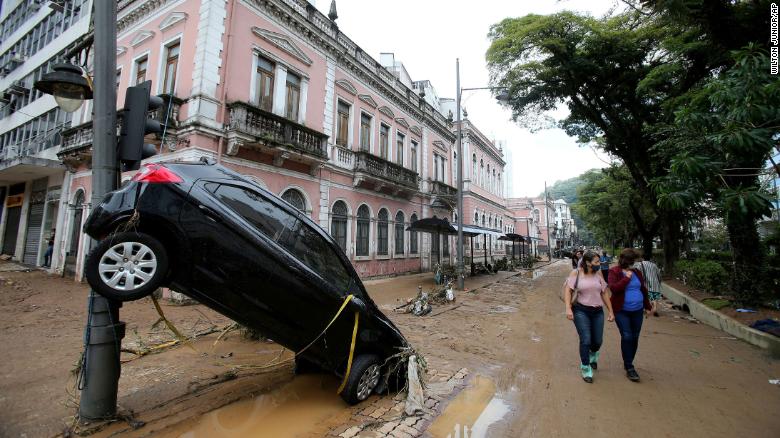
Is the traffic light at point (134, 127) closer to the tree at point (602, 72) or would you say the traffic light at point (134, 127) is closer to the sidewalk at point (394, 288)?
the sidewalk at point (394, 288)

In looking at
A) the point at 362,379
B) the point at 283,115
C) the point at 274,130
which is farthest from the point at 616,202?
the point at 362,379

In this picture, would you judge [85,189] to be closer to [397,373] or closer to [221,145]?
[221,145]

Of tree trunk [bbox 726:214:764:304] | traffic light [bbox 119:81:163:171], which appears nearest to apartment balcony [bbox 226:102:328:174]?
traffic light [bbox 119:81:163:171]

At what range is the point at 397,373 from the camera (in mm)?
4070

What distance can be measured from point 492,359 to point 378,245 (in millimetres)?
10928

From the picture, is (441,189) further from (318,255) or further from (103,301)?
(103,301)

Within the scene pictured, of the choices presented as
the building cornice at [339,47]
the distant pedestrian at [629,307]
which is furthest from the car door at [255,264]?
the building cornice at [339,47]

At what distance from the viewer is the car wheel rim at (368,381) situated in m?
3.72

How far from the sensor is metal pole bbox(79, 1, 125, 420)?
3.16m

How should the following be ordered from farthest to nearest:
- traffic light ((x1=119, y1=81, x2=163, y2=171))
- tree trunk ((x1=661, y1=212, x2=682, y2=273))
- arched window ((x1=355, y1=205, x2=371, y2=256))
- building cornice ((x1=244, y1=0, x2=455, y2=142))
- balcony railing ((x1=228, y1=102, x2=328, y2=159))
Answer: tree trunk ((x1=661, y1=212, x2=682, y2=273)), arched window ((x1=355, y1=205, x2=371, y2=256)), building cornice ((x1=244, y1=0, x2=455, y2=142)), balcony railing ((x1=228, y1=102, x2=328, y2=159)), traffic light ((x1=119, y1=81, x2=163, y2=171))

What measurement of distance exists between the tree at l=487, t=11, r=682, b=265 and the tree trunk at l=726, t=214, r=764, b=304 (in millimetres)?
3699

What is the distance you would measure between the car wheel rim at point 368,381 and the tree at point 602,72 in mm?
12149

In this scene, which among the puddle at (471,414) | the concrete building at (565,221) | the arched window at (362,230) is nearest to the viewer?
the puddle at (471,414)

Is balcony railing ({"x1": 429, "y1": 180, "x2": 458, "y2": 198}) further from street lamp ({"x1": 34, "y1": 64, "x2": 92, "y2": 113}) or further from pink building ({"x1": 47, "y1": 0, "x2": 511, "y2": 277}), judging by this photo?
street lamp ({"x1": 34, "y1": 64, "x2": 92, "y2": 113})
